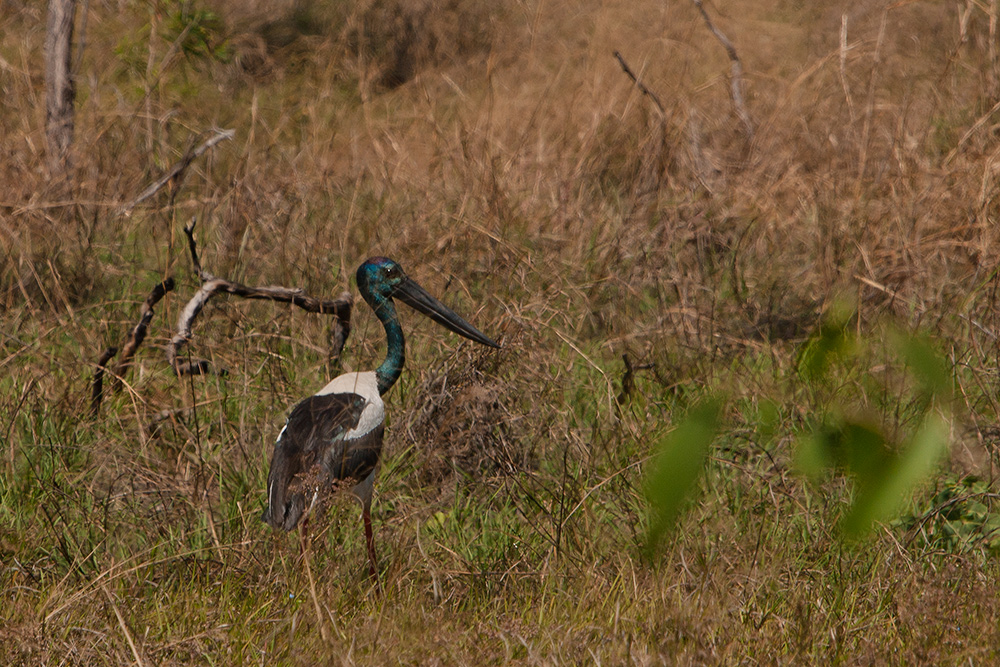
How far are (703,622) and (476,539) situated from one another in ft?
3.50

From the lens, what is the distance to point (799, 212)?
5219 mm

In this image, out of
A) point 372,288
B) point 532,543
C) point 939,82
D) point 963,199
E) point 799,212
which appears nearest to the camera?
point 532,543

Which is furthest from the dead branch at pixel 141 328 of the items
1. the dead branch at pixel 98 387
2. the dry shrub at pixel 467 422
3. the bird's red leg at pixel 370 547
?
the bird's red leg at pixel 370 547

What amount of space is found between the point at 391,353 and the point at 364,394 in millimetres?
256

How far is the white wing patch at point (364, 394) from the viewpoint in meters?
3.26

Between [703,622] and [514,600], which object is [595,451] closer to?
[514,600]

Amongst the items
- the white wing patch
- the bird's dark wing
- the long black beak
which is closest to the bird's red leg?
the bird's dark wing

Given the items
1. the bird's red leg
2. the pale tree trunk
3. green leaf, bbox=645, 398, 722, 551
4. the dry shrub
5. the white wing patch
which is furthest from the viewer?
the pale tree trunk

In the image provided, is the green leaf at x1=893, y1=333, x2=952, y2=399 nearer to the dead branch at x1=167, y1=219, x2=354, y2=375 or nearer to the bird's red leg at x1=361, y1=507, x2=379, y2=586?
the bird's red leg at x1=361, y1=507, x2=379, y2=586

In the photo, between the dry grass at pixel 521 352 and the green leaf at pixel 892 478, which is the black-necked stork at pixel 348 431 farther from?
the green leaf at pixel 892 478

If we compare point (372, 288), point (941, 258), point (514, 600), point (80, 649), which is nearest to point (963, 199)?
point (941, 258)

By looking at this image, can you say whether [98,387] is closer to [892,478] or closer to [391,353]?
[391,353]

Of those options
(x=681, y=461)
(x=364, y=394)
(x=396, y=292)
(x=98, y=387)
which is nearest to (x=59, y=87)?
(x=98, y=387)

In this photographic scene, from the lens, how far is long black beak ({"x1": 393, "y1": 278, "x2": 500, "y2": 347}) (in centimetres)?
365
